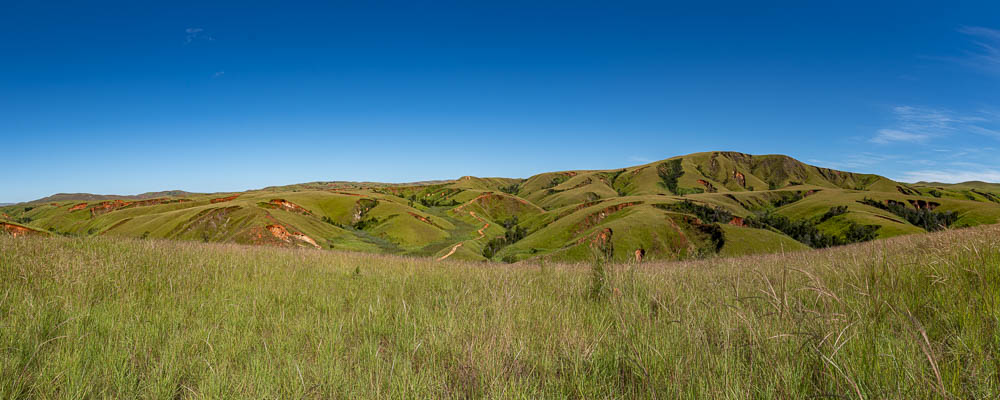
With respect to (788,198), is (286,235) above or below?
below

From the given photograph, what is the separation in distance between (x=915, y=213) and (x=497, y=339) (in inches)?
6783

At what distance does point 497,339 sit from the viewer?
3.37 m

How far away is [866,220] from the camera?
96.2 metres

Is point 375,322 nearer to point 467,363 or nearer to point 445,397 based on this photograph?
point 467,363

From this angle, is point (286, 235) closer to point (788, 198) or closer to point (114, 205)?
point (114, 205)

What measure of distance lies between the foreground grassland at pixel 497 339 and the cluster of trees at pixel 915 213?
14060 centimetres

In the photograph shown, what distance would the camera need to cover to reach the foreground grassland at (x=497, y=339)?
7.64ft

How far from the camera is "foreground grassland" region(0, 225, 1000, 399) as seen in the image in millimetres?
2330

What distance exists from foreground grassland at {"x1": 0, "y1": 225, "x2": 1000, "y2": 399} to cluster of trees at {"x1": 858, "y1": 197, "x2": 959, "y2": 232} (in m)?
141

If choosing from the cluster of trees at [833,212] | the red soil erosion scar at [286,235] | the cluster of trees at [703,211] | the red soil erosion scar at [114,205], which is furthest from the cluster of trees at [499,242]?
the red soil erosion scar at [114,205]

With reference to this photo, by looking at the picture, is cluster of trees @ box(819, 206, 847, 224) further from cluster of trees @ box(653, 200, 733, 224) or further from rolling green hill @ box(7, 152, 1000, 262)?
cluster of trees @ box(653, 200, 733, 224)

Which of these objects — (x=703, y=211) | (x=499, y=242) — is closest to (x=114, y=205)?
(x=499, y=242)

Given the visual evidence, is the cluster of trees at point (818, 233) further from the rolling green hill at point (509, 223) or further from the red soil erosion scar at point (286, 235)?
the red soil erosion scar at point (286, 235)

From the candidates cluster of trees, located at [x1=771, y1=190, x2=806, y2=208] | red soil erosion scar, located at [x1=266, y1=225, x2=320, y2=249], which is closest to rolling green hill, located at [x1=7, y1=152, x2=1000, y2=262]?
red soil erosion scar, located at [x1=266, y1=225, x2=320, y2=249]
